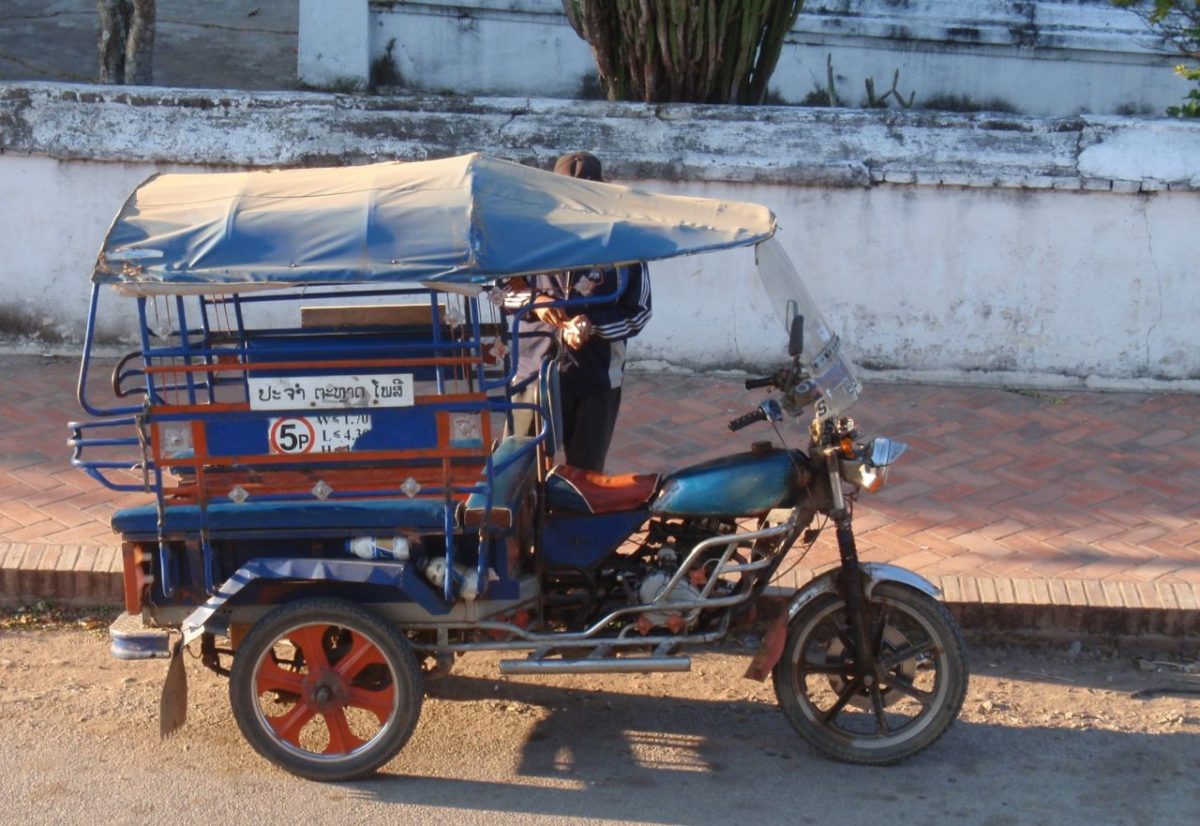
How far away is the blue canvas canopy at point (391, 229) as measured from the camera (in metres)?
3.78

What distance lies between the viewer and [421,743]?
4484 millimetres

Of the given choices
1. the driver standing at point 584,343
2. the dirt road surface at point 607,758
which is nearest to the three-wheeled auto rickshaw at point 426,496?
the dirt road surface at point 607,758

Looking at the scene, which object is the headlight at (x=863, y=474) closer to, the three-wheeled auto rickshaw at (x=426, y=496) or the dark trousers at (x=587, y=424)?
the three-wheeled auto rickshaw at (x=426, y=496)

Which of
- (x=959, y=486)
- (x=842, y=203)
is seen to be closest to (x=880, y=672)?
(x=959, y=486)

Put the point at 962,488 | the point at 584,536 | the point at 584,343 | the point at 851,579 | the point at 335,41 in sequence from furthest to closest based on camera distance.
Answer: the point at 335,41
the point at 962,488
the point at 584,343
the point at 584,536
the point at 851,579

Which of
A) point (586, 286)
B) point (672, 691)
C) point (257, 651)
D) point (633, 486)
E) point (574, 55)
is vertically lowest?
point (672, 691)

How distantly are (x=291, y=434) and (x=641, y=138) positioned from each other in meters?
3.73

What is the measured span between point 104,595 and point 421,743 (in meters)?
1.59

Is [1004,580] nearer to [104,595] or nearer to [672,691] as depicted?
[672,691]

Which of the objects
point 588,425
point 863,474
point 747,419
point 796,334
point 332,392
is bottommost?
point 588,425

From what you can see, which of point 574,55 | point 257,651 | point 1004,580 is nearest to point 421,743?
point 257,651

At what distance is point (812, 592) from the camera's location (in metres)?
4.33

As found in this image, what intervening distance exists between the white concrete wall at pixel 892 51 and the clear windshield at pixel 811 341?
695cm

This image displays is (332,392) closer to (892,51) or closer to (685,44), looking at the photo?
(685,44)
